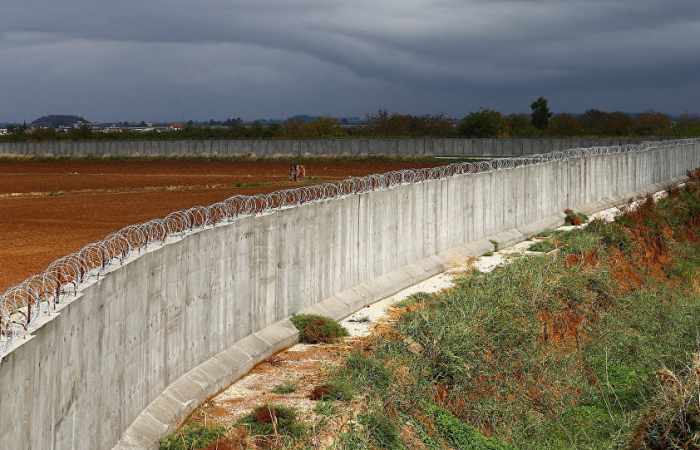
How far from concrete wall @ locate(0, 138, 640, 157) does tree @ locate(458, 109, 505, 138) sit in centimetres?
3167

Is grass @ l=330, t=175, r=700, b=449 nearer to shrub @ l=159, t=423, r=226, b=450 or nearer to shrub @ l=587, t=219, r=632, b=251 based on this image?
shrub @ l=159, t=423, r=226, b=450

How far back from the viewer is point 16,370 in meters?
8.47

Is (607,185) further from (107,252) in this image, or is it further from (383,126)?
(383,126)

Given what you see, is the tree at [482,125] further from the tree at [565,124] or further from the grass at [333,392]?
the grass at [333,392]

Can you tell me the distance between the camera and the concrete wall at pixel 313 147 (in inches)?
3647

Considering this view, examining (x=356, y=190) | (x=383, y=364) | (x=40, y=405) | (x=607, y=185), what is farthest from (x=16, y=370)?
(x=607, y=185)

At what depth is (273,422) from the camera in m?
12.1

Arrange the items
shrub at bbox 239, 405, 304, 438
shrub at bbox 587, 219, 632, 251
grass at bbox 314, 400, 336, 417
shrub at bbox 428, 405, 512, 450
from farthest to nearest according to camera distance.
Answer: shrub at bbox 587, 219, 632, 251 → shrub at bbox 428, 405, 512, 450 → grass at bbox 314, 400, 336, 417 → shrub at bbox 239, 405, 304, 438

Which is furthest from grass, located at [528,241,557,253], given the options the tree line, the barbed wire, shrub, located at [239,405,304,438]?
the tree line

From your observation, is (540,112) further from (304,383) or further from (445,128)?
(304,383)

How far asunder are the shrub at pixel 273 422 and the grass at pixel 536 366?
0.64 m

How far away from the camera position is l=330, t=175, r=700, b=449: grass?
13.8 metres

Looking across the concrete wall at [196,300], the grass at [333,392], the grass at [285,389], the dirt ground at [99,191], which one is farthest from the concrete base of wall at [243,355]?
the dirt ground at [99,191]

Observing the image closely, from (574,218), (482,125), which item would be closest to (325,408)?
(574,218)
